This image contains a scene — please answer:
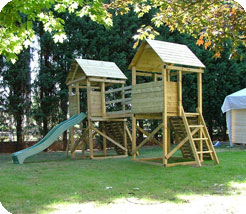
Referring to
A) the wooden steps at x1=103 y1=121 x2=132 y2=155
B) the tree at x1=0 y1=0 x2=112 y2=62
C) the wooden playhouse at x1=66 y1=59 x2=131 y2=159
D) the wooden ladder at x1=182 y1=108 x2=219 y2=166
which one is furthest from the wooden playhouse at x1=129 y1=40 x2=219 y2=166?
the tree at x1=0 y1=0 x2=112 y2=62

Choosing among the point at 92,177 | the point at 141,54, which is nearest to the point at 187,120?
the point at 141,54

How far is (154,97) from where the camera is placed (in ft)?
35.2

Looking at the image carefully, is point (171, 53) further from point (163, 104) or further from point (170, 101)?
point (163, 104)

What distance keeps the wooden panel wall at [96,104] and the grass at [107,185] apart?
167 inches

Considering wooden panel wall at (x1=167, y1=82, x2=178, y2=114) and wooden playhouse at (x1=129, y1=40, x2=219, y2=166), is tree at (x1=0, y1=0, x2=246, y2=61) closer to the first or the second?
wooden playhouse at (x1=129, y1=40, x2=219, y2=166)

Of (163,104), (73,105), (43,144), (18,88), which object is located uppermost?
(18,88)

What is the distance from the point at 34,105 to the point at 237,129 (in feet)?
35.6

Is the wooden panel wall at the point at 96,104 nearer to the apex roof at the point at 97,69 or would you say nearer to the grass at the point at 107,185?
the apex roof at the point at 97,69

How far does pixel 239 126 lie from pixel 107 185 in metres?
11.6

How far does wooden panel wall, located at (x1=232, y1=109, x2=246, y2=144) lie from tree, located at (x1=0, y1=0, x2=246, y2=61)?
923 cm

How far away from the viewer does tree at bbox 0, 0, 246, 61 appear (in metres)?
6.38

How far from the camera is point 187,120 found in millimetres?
11430

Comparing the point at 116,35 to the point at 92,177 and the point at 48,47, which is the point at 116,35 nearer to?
the point at 48,47

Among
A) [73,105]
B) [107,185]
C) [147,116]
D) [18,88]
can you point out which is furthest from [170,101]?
[18,88]
